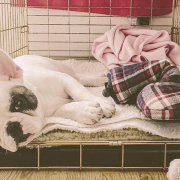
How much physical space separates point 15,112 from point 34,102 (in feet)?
0.30

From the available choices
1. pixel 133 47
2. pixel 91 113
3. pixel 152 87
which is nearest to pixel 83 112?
pixel 91 113

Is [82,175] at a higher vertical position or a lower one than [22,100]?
lower

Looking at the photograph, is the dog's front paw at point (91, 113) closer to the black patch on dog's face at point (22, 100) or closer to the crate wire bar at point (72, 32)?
the black patch on dog's face at point (22, 100)

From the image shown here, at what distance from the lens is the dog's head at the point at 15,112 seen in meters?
Result: 1.01

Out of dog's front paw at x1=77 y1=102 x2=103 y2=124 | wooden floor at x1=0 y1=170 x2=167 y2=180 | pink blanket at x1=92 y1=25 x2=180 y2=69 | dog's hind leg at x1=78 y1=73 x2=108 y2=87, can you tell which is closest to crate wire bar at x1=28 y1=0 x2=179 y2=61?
pink blanket at x1=92 y1=25 x2=180 y2=69

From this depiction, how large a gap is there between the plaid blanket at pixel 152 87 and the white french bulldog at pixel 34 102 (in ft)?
0.33

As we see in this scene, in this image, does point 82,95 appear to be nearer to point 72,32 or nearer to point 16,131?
point 16,131

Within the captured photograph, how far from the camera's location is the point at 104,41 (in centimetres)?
228

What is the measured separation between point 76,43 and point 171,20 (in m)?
0.76

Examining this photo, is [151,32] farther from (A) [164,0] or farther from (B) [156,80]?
(B) [156,80]

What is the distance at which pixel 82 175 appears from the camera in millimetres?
1075

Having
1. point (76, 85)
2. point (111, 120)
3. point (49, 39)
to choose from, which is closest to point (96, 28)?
point (49, 39)

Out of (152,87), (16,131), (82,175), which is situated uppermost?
(152,87)

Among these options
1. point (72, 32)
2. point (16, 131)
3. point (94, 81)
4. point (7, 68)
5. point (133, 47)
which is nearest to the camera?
point (16, 131)
